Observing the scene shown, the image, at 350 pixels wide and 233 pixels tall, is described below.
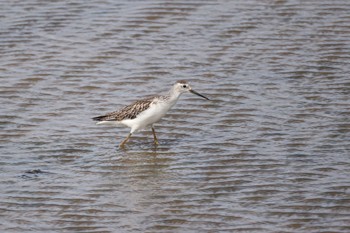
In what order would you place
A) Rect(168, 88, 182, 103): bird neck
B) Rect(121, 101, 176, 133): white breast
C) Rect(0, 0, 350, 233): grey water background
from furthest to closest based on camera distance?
Rect(168, 88, 182, 103): bird neck
Rect(121, 101, 176, 133): white breast
Rect(0, 0, 350, 233): grey water background

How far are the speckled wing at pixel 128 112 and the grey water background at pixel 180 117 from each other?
324mm

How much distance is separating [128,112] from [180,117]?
1.08 meters

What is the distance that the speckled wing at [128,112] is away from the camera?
12984mm

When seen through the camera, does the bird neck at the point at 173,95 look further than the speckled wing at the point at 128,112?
Yes

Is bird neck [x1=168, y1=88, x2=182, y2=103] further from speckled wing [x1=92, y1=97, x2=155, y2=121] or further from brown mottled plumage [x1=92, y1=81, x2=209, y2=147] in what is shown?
speckled wing [x1=92, y1=97, x2=155, y2=121]

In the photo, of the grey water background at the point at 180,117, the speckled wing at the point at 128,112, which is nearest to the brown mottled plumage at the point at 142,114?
the speckled wing at the point at 128,112

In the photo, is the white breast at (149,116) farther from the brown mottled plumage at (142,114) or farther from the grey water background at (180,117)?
the grey water background at (180,117)

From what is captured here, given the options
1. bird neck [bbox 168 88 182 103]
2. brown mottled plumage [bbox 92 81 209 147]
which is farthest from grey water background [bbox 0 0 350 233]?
bird neck [bbox 168 88 182 103]

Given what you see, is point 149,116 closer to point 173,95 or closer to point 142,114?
point 142,114

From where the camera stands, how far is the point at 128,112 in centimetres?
1305

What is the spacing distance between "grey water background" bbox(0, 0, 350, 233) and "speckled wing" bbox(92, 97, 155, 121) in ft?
1.06

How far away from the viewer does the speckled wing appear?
1298cm

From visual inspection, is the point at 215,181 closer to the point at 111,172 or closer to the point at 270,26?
the point at 111,172

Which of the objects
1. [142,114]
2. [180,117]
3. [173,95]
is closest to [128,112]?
[142,114]
